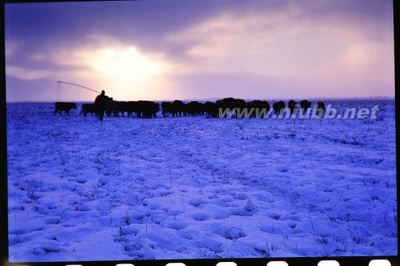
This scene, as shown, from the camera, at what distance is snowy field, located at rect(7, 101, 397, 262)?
3877 millimetres

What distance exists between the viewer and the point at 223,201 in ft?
13.4

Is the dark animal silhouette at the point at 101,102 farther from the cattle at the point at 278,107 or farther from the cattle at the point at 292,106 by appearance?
the cattle at the point at 292,106

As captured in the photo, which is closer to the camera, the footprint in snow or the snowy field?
the snowy field

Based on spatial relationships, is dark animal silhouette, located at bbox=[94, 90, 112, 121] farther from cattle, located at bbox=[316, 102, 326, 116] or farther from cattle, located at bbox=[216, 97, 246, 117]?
cattle, located at bbox=[316, 102, 326, 116]

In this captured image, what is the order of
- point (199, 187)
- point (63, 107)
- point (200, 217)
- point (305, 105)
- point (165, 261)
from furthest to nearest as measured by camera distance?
point (63, 107)
point (305, 105)
point (199, 187)
point (200, 217)
point (165, 261)

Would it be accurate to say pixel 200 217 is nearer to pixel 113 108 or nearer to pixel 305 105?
pixel 113 108

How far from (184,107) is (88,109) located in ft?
3.30

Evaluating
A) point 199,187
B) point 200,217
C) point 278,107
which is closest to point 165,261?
point 200,217

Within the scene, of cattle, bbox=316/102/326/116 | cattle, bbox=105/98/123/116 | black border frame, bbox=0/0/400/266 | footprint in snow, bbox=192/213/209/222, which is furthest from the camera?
cattle, bbox=105/98/123/116

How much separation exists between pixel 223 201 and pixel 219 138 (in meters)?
0.64

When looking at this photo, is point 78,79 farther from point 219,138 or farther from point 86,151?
point 219,138

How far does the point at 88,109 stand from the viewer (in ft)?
14.5

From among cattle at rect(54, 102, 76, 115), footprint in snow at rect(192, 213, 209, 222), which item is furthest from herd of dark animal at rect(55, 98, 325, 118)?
footprint in snow at rect(192, 213, 209, 222)

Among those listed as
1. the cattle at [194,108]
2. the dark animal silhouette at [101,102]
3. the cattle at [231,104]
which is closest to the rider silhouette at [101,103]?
the dark animal silhouette at [101,102]
